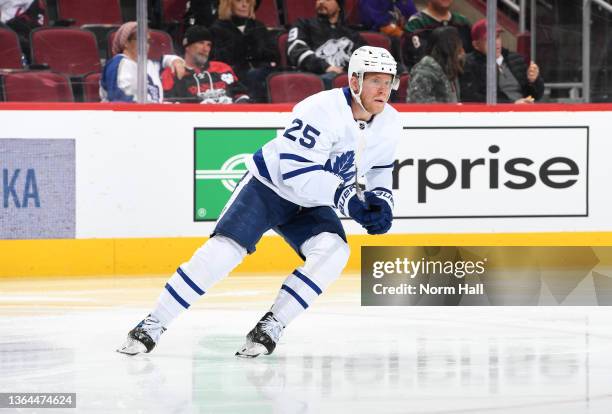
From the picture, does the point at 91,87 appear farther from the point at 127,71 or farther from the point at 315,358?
the point at 315,358

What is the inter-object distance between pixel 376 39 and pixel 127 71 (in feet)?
→ 4.93

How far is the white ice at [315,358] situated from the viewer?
372cm

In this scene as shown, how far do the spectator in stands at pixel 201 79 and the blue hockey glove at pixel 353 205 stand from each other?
9.34 ft

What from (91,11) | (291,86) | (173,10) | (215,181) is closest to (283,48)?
(291,86)

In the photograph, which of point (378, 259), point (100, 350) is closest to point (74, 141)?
point (378, 259)

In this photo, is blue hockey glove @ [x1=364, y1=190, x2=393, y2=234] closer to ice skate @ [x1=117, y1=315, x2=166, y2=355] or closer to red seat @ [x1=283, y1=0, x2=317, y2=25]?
ice skate @ [x1=117, y1=315, x2=166, y2=355]

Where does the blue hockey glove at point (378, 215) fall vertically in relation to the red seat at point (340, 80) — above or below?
below

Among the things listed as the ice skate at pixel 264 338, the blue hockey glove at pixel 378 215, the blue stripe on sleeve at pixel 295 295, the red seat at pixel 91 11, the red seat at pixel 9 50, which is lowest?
the ice skate at pixel 264 338

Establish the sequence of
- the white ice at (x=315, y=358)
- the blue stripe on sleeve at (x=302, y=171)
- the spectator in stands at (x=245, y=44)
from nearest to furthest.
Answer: the white ice at (x=315, y=358) < the blue stripe on sleeve at (x=302, y=171) < the spectator in stands at (x=245, y=44)

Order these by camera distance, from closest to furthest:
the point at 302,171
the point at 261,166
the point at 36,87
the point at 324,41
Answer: the point at 302,171 < the point at 261,166 < the point at 36,87 < the point at 324,41

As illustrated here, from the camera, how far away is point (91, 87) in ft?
22.9

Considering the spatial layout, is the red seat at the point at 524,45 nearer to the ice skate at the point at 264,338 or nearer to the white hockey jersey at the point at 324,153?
the white hockey jersey at the point at 324,153

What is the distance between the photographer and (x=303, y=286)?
4.49 metres

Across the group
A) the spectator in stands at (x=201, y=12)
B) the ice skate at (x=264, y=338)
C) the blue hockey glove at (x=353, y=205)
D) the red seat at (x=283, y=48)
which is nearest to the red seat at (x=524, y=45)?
the red seat at (x=283, y=48)
